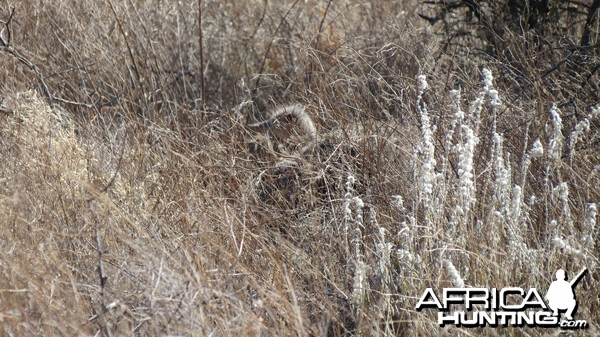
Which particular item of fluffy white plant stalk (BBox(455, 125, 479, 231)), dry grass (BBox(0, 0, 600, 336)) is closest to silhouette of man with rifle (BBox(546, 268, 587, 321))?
dry grass (BBox(0, 0, 600, 336))

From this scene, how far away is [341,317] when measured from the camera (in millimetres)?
3410

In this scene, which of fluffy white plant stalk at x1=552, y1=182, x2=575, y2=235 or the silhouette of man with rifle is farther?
fluffy white plant stalk at x1=552, y1=182, x2=575, y2=235

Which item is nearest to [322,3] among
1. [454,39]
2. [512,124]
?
[454,39]

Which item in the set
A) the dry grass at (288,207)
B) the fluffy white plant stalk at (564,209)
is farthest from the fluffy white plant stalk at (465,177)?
the fluffy white plant stalk at (564,209)

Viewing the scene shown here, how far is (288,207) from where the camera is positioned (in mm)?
4301

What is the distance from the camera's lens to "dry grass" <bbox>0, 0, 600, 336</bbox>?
316 centimetres

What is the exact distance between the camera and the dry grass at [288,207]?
10.4 feet

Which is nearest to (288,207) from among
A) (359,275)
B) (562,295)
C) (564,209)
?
(359,275)

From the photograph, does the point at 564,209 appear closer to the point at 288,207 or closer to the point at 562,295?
the point at 562,295

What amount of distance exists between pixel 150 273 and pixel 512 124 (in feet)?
6.80

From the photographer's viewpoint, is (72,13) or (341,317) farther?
(72,13)

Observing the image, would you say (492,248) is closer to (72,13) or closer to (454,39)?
(454,39)

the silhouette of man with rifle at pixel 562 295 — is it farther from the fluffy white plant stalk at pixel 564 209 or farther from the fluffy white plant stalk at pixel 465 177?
the fluffy white plant stalk at pixel 465 177

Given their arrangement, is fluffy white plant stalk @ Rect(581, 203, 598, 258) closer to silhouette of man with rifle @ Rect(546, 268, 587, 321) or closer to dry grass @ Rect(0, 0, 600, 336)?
dry grass @ Rect(0, 0, 600, 336)
